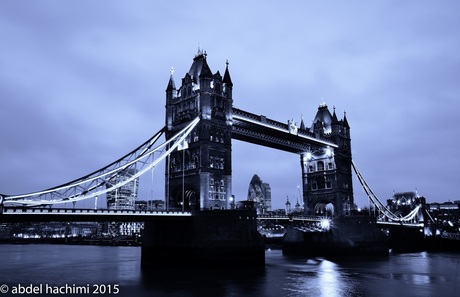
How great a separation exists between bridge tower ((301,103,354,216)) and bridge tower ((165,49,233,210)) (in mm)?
32596

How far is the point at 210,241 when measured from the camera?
5034 cm

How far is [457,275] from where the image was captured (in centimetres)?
4678

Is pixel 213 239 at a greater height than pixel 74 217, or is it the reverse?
pixel 74 217

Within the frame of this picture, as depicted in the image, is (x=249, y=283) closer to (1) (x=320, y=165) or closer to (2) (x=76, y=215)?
(2) (x=76, y=215)

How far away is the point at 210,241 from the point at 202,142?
15789mm

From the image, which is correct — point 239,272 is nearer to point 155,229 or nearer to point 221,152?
point 155,229

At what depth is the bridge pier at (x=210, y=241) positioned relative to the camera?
50000 mm

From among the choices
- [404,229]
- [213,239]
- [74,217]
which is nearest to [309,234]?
[213,239]

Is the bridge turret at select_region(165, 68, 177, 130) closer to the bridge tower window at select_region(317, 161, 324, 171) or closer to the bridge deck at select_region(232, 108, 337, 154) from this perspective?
the bridge deck at select_region(232, 108, 337, 154)

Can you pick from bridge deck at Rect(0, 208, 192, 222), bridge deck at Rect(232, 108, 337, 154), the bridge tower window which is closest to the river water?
bridge deck at Rect(0, 208, 192, 222)

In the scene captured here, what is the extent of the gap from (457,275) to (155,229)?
126 feet

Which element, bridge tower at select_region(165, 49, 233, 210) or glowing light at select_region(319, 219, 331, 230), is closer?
bridge tower at select_region(165, 49, 233, 210)

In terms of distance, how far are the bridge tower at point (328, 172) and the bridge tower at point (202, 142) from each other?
3260 cm

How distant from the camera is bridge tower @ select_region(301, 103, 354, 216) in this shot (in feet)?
288
